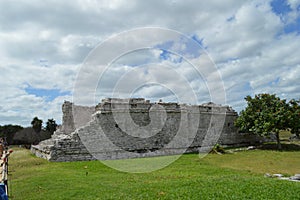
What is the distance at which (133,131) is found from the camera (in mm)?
18781

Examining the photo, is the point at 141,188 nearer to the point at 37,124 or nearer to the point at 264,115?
the point at 264,115

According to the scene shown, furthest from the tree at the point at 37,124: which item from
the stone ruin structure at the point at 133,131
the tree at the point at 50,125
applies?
the stone ruin structure at the point at 133,131

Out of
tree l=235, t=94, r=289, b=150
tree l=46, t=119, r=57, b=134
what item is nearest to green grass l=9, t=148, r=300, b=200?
tree l=235, t=94, r=289, b=150

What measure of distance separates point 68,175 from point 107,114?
726 cm

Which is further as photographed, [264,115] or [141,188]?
[264,115]

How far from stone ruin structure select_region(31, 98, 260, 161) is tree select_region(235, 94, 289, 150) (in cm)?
254

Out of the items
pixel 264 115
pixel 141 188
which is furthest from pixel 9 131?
pixel 141 188

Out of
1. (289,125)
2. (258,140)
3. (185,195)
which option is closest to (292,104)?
(289,125)

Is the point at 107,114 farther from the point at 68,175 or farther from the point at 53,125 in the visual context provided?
the point at 53,125

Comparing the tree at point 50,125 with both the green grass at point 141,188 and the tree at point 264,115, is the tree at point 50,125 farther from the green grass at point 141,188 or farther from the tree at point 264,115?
the green grass at point 141,188

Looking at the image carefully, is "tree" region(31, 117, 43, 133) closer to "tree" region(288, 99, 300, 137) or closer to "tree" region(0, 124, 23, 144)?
"tree" region(0, 124, 23, 144)

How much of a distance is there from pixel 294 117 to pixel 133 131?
12.6 meters

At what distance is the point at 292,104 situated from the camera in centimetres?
2153

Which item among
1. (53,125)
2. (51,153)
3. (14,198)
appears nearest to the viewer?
(14,198)
